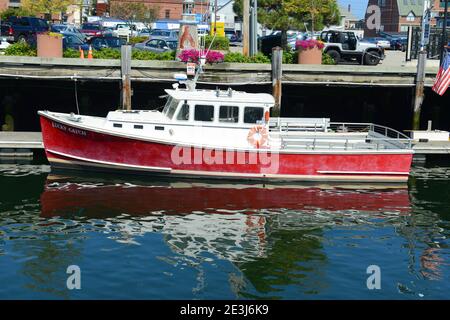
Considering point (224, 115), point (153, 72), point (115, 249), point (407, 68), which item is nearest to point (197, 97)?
point (224, 115)

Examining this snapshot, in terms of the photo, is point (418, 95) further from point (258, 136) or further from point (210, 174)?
point (210, 174)

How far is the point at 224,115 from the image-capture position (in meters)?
22.9

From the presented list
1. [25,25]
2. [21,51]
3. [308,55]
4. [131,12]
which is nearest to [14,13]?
[131,12]

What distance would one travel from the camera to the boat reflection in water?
699 inches

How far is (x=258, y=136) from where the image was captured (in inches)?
901

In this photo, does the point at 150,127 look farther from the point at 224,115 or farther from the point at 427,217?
the point at 427,217

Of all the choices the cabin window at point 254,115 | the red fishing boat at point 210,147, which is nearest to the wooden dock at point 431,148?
the red fishing boat at point 210,147

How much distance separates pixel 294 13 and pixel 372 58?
7.57 metres

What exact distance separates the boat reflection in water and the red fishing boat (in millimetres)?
537

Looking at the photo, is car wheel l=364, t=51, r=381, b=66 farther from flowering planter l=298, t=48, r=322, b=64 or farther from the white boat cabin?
the white boat cabin

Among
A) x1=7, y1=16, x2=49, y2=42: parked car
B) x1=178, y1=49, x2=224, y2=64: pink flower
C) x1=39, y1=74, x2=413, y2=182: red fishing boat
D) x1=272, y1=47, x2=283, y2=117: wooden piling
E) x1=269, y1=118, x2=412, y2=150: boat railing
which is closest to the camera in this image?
x1=39, y1=74, x2=413, y2=182: red fishing boat

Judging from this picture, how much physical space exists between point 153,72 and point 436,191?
1159 cm

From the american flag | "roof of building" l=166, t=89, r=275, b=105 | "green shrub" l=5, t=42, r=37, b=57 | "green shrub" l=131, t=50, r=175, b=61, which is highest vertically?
"green shrub" l=5, t=42, r=37, b=57

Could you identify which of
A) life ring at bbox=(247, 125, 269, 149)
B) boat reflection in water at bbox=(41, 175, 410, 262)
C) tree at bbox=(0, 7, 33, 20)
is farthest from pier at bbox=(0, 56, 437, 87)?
tree at bbox=(0, 7, 33, 20)
